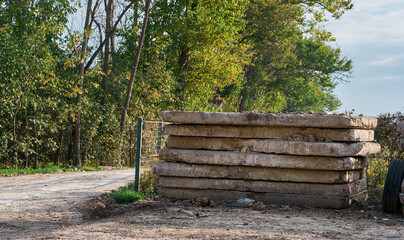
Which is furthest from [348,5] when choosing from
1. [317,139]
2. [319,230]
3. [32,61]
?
[319,230]

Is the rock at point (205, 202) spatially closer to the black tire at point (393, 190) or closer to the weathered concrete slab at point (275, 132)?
the weathered concrete slab at point (275, 132)

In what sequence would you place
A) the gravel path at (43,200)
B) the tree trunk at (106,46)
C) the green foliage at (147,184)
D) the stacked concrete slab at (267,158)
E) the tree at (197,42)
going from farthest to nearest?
1. the tree at (197,42)
2. the tree trunk at (106,46)
3. the green foliage at (147,184)
4. the stacked concrete slab at (267,158)
5. the gravel path at (43,200)

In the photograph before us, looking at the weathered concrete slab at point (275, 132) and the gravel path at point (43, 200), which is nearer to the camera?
the gravel path at point (43, 200)

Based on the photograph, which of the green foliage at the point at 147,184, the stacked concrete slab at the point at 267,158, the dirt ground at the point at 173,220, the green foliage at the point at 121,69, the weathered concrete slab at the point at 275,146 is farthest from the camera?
the green foliage at the point at 121,69

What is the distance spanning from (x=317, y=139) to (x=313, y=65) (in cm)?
3106

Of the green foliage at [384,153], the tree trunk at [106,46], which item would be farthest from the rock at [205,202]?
the tree trunk at [106,46]

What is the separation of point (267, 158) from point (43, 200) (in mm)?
4250

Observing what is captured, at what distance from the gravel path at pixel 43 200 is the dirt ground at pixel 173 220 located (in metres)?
0.01

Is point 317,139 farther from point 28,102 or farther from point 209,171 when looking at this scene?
point 28,102

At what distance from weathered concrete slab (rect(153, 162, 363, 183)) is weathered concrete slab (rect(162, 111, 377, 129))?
79 cm

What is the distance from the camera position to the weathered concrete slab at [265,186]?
7914 mm

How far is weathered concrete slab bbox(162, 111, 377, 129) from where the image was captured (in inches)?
309

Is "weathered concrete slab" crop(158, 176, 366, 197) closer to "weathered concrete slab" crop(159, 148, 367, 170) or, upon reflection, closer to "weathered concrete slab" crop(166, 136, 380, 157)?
"weathered concrete slab" crop(159, 148, 367, 170)

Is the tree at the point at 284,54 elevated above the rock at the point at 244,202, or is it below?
above
